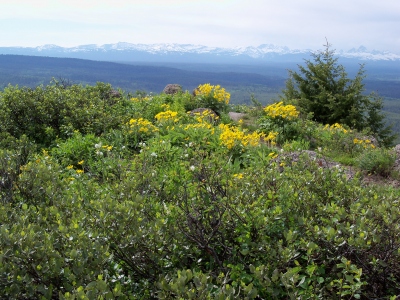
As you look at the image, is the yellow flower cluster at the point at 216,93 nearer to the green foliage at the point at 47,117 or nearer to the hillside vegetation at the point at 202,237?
the green foliage at the point at 47,117

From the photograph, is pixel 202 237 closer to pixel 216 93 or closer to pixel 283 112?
pixel 283 112

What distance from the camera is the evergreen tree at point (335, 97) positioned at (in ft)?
48.7

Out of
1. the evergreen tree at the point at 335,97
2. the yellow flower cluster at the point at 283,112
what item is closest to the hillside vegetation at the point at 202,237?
the yellow flower cluster at the point at 283,112

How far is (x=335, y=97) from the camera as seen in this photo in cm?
1496

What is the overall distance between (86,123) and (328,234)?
21.2 feet

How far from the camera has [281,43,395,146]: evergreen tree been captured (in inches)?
584

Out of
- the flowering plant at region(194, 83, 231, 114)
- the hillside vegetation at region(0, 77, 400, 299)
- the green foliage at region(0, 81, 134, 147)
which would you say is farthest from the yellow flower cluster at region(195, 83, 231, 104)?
the hillside vegetation at region(0, 77, 400, 299)

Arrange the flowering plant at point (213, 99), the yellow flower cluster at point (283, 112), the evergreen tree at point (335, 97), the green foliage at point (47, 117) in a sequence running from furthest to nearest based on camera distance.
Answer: the evergreen tree at point (335, 97)
the flowering plant at point (213, 99)
the yellow flower cluster at point (283, 112)
the green foliage at point (47, 117)

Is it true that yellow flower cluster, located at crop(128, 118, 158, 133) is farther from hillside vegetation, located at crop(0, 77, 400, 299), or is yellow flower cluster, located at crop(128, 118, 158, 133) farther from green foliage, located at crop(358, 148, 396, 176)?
green foliage, located at crop(358, 148, 396, 176)

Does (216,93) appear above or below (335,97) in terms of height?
above

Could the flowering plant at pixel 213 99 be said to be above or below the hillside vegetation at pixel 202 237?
above

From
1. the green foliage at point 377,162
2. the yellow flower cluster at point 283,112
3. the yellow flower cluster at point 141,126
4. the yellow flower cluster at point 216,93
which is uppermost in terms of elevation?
the yellow flower cluster at point 216,93

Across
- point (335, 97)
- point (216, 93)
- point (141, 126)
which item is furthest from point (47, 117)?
point (335, 97)

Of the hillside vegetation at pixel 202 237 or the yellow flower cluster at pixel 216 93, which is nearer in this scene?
the hillside vegetation at pixel 202 237
